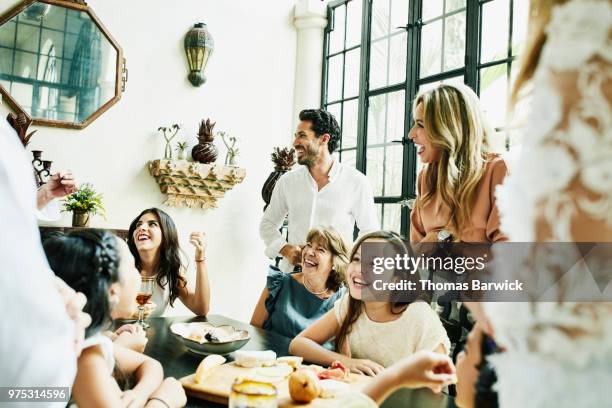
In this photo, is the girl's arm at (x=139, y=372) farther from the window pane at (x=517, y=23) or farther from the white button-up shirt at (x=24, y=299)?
the window pane at (x=517, y=23)

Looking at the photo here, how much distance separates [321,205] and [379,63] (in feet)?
3.39

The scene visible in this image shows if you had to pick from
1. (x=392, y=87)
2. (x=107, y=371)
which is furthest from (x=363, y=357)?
(x=392, y=87)

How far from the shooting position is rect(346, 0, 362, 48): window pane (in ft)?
9.48

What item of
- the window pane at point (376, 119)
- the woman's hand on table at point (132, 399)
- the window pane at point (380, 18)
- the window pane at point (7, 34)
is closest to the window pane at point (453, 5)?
the window pane at point (380, 18)

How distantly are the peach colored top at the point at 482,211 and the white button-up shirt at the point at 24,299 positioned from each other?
53cm

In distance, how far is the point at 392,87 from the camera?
2.59 m

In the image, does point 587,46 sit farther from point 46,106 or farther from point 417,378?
point 46,106

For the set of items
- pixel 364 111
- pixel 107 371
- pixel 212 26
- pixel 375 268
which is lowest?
pixel 107 371

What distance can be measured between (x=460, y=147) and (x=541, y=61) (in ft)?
1.48

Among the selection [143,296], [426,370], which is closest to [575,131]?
[426,370]

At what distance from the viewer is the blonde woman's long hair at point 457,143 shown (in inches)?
31.9

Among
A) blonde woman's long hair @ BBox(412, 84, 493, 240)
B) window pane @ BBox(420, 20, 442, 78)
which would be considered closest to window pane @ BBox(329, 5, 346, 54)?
window pane @ BBox(420, 20, 442, 78)

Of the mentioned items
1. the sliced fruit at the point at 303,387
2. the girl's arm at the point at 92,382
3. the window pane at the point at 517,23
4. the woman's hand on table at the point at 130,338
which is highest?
the window pane at the point at 517,23

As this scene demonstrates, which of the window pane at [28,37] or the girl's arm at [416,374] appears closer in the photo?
the girl's arm at [416,374]
